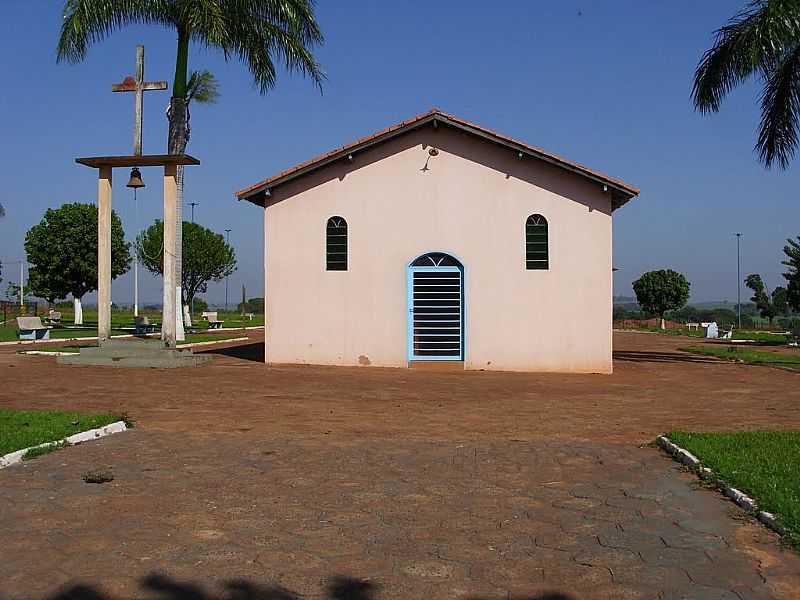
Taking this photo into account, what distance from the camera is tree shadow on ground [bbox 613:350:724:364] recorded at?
73.6ft

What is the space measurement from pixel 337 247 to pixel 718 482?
42.9ft

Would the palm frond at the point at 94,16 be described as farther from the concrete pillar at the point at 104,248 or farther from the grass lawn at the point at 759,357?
the grass lawn at the point at 759,357

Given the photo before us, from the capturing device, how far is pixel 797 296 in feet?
133

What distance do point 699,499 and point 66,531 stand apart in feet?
14.8

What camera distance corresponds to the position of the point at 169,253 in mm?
18750


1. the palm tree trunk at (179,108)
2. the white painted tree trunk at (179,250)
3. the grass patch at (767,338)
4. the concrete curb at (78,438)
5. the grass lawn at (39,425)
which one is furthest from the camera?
the grass patch at (767,338)

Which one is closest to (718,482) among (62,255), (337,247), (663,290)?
(337,247)

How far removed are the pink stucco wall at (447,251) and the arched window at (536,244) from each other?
0.47 ft

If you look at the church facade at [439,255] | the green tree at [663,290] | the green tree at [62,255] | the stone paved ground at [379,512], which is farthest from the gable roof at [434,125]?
the green tree at [663,290]

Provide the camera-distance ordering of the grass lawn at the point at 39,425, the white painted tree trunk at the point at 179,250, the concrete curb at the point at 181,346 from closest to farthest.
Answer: the grass lawn at the point at 39,425, the concrete curb at the point at 181,346, the white painted tree trunk at the point at 179,250

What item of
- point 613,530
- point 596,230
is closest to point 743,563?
point 613,530

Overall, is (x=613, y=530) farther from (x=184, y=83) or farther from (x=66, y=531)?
(x=184, y=83)

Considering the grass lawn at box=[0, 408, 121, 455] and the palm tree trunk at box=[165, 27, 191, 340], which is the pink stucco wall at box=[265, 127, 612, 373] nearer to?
the palm tree trunk at box=[165, 27, 191, 340]

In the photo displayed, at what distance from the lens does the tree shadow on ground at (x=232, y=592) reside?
4203 mm
